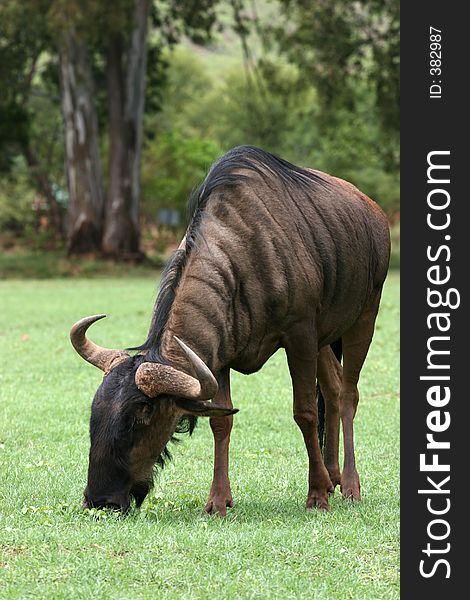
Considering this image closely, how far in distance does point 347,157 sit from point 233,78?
964 inches

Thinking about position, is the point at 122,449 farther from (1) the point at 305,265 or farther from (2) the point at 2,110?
(2) the point at 2,110

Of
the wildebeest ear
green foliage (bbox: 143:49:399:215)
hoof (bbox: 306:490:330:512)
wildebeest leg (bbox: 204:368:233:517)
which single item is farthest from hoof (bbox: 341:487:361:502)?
green foliage (bbox: 143:49:399:215)

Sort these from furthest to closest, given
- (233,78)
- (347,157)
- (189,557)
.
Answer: (233,78), (347,157), (189,557)

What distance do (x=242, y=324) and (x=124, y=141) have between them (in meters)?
31.6

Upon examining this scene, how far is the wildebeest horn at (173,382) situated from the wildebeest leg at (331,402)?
7.71 feet

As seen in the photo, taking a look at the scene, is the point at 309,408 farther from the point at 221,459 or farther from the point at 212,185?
the point at 212,185

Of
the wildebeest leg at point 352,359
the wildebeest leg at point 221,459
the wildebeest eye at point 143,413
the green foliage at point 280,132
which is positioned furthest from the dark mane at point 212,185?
the green foliage at point 280,132

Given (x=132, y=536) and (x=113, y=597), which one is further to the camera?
(x=132, y=536)

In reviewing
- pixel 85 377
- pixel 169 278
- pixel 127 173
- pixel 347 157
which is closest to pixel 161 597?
pixel 169 278

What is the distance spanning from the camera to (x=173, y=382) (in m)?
7.10

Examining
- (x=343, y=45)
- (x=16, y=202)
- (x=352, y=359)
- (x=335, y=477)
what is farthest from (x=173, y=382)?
(x=16, y=202)

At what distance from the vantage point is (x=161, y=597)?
19.2 ft

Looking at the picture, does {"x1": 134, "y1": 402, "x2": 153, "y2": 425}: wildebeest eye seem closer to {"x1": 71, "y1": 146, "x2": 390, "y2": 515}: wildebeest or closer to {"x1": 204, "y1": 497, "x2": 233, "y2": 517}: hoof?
{"x1": 71, "y1": 146, "x2": 390, "y2": 515}: wildebeest

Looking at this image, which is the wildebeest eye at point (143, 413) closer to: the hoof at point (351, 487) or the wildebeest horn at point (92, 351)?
the wildebeest horn at point (92, 351)
